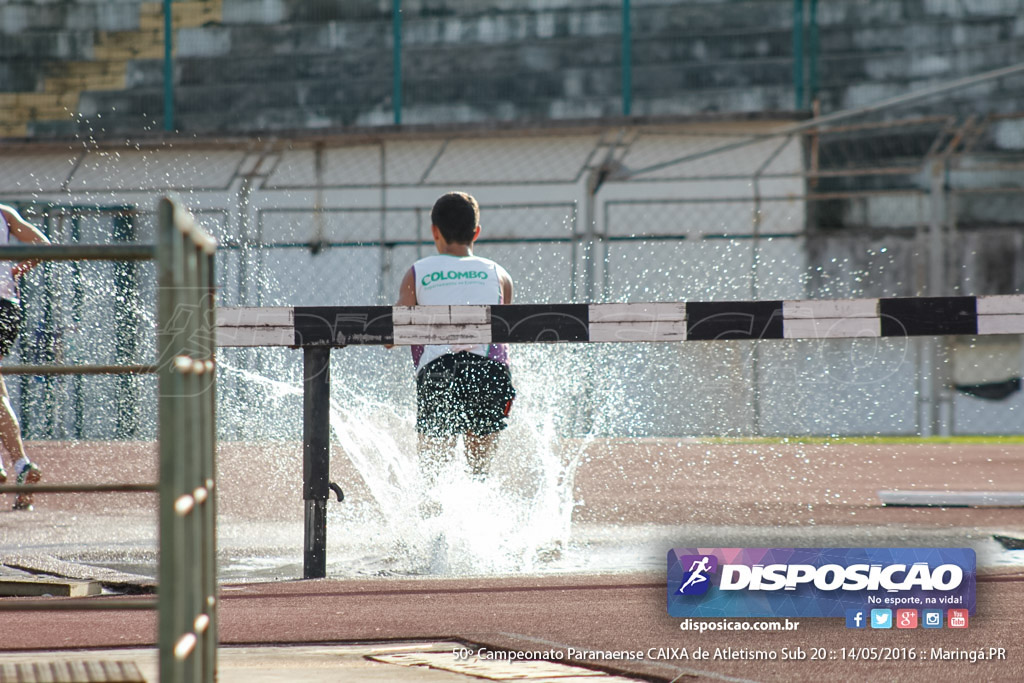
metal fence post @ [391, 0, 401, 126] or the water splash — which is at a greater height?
metal fence post @ [391, 0, 401, 126]

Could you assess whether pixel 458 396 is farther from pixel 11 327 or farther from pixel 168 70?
pixel 168 70

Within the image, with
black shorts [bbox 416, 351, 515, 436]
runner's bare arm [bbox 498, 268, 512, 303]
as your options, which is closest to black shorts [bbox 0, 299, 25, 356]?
black shorts [bbox 416, 351, 515, 436]

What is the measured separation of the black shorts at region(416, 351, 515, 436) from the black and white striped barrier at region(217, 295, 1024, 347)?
0.38 m

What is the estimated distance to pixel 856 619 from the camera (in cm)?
367

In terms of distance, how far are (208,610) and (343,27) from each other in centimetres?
1543

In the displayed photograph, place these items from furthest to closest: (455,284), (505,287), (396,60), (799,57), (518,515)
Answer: (396,60) < (799,57) < (518,515) < (505,287) < (455,284)

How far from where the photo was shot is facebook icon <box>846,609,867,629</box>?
3.63 metres

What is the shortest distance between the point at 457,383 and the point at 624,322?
0.78m

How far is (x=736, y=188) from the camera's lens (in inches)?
611

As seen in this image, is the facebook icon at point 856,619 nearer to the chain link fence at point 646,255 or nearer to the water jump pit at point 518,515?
the water jump pit at point 518,515

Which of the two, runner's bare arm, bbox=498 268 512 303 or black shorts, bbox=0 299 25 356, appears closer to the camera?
runner's bare arm, bbox=498 268 512 303

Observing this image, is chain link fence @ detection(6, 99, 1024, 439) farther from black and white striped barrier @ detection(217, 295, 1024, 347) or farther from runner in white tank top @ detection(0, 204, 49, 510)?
black and white striped barrier @ detection(217, 295, 1024, 347)

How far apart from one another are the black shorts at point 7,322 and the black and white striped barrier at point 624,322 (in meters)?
2.08

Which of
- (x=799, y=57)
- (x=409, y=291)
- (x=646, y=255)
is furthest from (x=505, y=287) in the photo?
(x=799, y=57)
